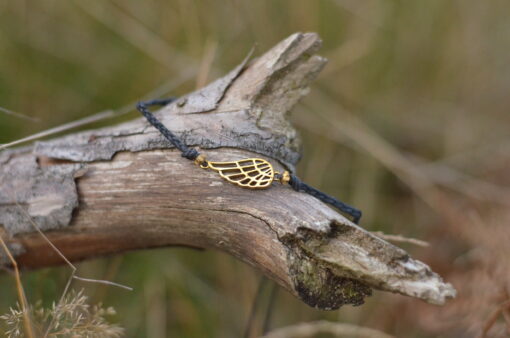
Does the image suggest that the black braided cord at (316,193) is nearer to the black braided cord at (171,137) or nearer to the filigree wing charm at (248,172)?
the filigree wing charm at (248,172)

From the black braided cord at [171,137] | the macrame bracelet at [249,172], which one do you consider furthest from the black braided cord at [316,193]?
the black braided cord at [171,137]

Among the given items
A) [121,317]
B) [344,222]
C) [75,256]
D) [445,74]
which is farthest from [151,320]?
[445,74]

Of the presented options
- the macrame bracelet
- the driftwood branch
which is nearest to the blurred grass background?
the driftwood branch

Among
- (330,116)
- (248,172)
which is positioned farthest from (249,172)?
(330,116)

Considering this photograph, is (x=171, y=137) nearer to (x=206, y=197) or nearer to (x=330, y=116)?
(x=206, y=197)

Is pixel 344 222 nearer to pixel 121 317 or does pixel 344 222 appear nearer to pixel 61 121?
pixel 121 317

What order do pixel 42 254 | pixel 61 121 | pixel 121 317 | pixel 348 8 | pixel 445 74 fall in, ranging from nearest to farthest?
1. pixel 42 254
2. pixel 121 317
3. pixel 61 121
4. pixel 348 8
5. pixel 445 74
